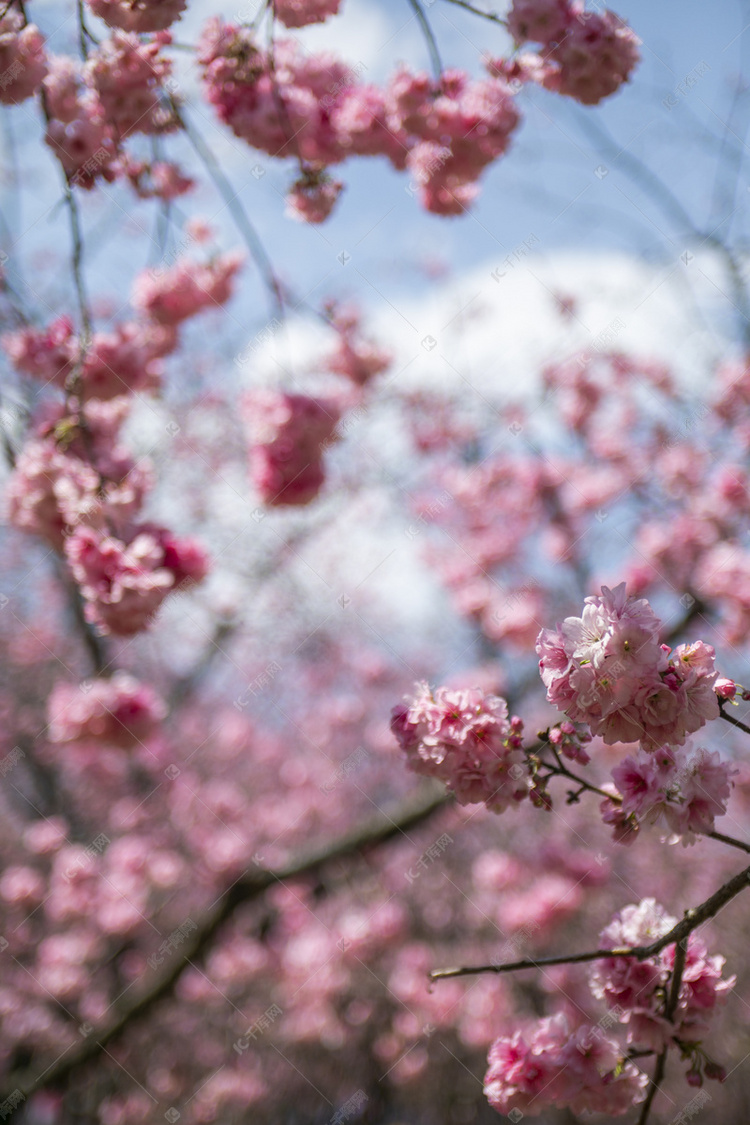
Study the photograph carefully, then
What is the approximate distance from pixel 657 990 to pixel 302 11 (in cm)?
361

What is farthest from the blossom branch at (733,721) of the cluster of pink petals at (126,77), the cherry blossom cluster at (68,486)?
the cluster of pink petals at (126,77)

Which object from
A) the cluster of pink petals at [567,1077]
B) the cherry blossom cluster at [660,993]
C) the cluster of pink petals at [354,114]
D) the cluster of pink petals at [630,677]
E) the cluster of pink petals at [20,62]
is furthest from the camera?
the cluster of pink petals at [354,114]

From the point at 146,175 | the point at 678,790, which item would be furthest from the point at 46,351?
the point at 678,790

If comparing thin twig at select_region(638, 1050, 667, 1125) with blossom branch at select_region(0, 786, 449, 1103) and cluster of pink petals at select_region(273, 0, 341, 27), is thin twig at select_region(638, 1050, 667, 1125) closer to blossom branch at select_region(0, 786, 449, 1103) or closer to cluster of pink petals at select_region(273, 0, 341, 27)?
blossom branch at select_region(0, 786, 449, 1103)

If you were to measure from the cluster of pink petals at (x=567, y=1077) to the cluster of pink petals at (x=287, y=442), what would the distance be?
9.10 feet

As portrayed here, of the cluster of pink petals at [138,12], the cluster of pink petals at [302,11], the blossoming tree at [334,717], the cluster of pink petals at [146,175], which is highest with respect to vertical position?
the cluster of pink petals at [138,12]

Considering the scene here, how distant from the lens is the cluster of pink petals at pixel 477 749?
1.76m

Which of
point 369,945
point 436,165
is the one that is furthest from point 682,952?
point 369,945

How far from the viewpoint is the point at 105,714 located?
11.2ft

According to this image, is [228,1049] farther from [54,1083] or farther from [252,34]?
[252,34]

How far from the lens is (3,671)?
30.8ft

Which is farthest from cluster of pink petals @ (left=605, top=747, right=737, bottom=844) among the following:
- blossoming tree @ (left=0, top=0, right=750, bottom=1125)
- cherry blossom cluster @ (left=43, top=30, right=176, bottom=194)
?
cherry blossom cluster @ (left=43, top=30, right=176, bottom=194)

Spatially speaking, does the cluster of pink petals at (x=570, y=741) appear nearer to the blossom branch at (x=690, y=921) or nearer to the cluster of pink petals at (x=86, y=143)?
the blossom branch at (x=690, y=921)

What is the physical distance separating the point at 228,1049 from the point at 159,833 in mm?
2300
